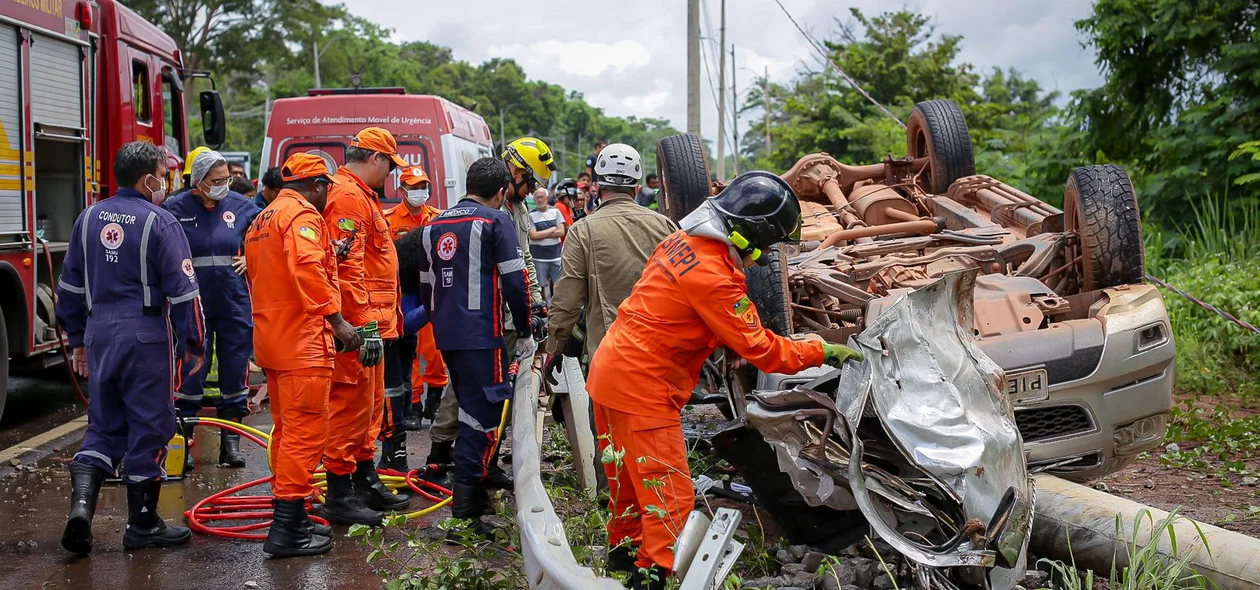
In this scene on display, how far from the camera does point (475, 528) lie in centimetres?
492

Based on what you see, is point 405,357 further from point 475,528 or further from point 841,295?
point 841,295

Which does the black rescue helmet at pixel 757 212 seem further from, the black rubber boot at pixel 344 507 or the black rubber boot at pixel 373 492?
the black rubber boot at pixel 373 492

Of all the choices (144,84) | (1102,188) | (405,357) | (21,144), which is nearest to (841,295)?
(1102,188)

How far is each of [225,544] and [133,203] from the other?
64.1 inches

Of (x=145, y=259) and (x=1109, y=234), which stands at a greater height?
(x=1109, y=234)

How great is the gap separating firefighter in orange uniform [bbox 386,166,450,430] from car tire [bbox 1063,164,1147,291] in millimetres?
3869

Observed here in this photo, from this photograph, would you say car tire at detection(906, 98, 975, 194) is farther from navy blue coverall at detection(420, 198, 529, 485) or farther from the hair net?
the hair net

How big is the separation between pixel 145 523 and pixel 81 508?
0.29 meters

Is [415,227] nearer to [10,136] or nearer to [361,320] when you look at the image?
[361,320]

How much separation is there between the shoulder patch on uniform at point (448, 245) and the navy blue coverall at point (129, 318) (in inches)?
45.3

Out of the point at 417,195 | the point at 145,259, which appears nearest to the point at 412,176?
the point at 417,195

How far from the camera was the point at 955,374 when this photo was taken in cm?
381

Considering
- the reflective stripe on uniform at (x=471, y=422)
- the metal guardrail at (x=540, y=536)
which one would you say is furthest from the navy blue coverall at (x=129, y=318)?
the metal guardrail at (x=540, y=536)

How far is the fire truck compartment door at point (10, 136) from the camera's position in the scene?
22.7ft
